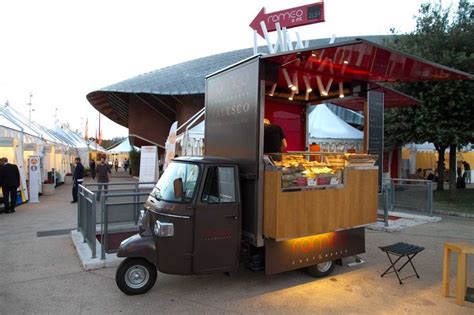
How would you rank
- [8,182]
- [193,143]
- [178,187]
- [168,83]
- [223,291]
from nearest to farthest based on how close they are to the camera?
[178,187] → [223,291] → [193,143] → [8,182] → [168,83]

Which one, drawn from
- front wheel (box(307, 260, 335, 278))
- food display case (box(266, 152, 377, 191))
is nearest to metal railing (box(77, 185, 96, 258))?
food display case (box(266, 152, 377, 191))

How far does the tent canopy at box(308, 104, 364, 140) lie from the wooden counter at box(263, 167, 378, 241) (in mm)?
8331

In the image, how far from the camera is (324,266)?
565 cm

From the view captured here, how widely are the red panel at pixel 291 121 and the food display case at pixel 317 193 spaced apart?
6.92 ft

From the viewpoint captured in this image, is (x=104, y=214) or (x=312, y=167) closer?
(x=312, y=167)

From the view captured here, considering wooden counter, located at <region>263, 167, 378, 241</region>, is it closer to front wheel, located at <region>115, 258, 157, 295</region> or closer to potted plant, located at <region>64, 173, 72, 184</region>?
front wheel, located at <region>115, 258, 157, 295</region>

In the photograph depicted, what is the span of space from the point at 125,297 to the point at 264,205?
2.21 meters

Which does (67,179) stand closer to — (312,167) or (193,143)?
(193,143)

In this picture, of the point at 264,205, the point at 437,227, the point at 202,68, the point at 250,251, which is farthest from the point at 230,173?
the point at 202,68

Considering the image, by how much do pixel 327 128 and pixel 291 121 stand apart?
7.54 m

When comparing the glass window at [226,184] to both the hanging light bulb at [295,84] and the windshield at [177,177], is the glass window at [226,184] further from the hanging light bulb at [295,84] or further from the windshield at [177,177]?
the hanging light bulb at [295,84]

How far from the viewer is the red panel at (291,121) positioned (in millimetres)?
7703

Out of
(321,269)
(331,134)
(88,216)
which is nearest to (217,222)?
(321,269)

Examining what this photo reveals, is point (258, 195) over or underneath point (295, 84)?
underneath
